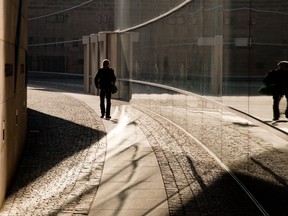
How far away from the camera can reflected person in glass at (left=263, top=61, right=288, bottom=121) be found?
6543 mm

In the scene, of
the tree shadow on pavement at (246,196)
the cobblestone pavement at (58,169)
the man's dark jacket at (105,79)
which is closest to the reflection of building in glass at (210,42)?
the tree shadow on pavement at (246,196)

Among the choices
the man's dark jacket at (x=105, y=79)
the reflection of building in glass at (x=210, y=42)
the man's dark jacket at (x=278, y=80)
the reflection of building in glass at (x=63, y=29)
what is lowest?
the man's dark jacket at (x=105, y=79)

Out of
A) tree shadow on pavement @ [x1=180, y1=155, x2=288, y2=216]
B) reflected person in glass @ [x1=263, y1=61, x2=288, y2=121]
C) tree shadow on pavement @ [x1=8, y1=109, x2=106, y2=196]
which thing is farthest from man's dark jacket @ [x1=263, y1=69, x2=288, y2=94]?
tree shadow on pavement @ [x1=8, y1=109, x2=106, y2=196]

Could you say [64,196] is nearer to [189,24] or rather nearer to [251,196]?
[251,196]

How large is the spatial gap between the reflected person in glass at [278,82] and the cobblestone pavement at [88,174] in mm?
1144

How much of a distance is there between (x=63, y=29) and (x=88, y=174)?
39897 millimetres

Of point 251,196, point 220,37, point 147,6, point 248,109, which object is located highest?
point 147,6

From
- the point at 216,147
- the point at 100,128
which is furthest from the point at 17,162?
the point at 100,128

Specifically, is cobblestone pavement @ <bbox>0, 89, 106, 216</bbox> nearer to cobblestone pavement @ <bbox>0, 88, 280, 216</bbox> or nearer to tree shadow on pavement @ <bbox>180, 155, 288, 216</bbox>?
cobblestone pavement @ <bbox>0, 88, 280, 216</bbox>

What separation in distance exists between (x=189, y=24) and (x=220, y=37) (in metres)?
3.66

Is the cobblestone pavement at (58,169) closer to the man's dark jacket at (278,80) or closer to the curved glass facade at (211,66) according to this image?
the curved glass facade at (211,66)

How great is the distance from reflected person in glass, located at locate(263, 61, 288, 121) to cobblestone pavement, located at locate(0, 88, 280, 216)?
1144 mm

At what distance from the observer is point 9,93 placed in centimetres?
815

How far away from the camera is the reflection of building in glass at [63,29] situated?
156 ft
